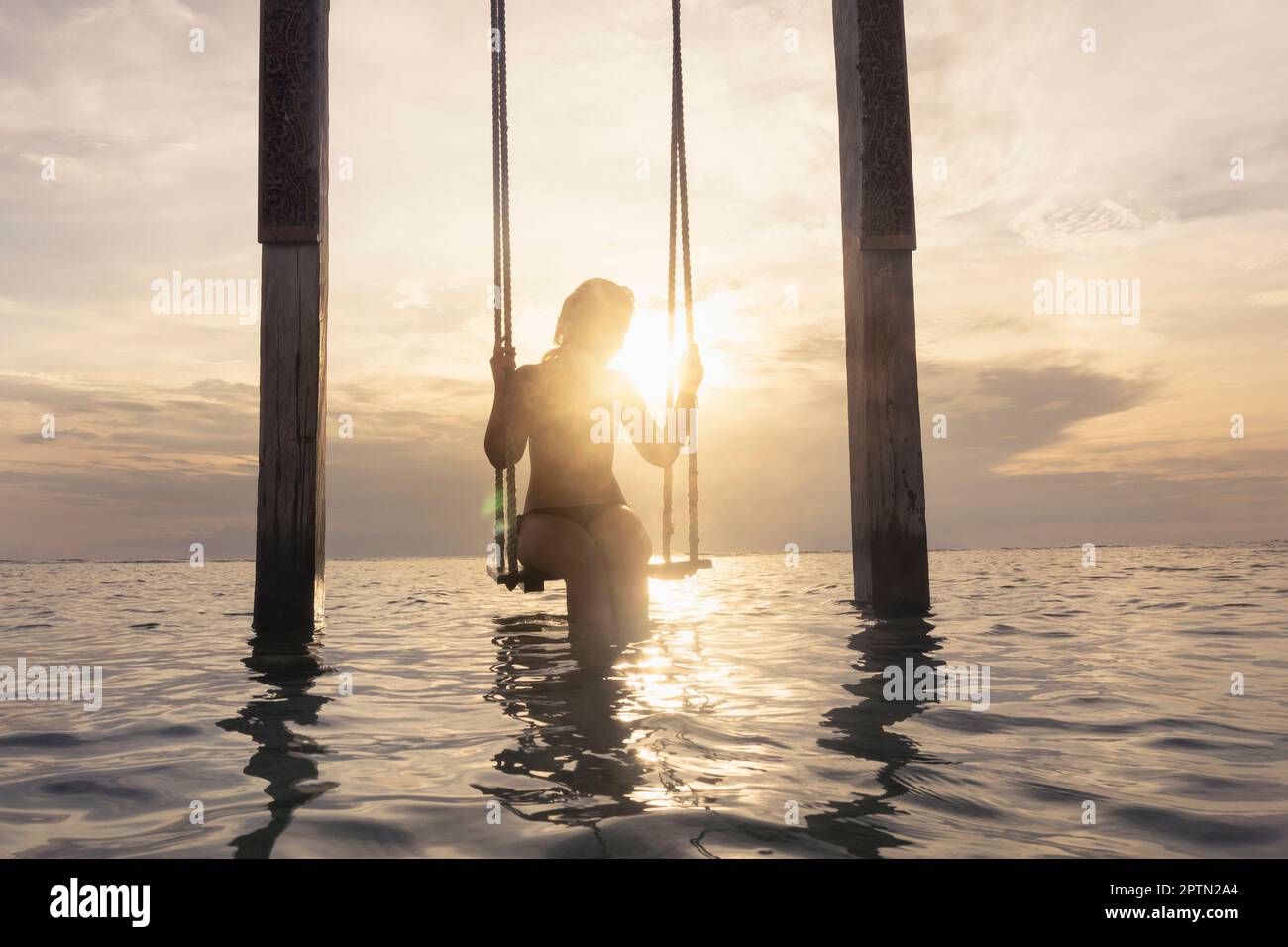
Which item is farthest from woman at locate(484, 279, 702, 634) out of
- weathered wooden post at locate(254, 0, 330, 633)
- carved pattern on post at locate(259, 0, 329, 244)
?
carved pattern on post at locate(259, 0, 329, 244)

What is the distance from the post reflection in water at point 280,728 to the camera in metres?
1.97

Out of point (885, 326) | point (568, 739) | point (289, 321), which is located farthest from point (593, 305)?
point (568, 739)

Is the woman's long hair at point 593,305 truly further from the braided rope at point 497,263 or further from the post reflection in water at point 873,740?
the post reflection in water at point 873,740

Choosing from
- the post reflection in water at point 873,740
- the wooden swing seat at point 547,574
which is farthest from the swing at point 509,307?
the post reflection in water at point 873,740

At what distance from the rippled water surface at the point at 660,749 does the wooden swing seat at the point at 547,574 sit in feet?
1.25

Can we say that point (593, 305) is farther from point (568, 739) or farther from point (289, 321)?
point (568, 739)

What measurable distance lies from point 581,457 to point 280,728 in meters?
2.22

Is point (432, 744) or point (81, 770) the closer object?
point (81, 770)

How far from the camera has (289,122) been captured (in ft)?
16.4

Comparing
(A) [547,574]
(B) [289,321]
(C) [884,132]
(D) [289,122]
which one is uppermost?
(C) [884,132]
